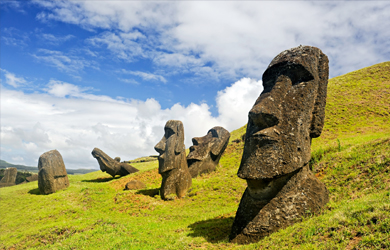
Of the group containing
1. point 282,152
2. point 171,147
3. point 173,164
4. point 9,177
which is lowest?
point 9,177

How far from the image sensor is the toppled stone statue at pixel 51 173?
19.1 meters

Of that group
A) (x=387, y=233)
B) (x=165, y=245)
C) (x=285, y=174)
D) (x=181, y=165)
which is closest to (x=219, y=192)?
(x=181, y=165)

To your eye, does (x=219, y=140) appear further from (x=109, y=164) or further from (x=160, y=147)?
(x=109, y=164)

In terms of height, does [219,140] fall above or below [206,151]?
above

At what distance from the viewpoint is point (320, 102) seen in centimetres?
789

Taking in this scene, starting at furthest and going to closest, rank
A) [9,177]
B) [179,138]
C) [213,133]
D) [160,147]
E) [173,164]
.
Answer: [9,177]
[213,133]
[179,138]
[160,147]
[173,164]

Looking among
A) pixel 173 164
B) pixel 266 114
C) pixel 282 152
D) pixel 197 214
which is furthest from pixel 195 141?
pixel 282 152

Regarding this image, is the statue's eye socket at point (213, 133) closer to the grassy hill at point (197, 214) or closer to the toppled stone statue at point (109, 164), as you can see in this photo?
the grassy hill at point (197, 214)

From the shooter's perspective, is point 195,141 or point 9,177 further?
point 9,177

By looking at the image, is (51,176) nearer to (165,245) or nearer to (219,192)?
(219,192)

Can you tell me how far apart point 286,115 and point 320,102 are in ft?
5.19

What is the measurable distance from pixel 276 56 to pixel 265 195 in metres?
4.40

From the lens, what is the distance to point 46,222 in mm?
13359

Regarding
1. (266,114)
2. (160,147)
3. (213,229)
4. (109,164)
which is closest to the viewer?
(266,114)
